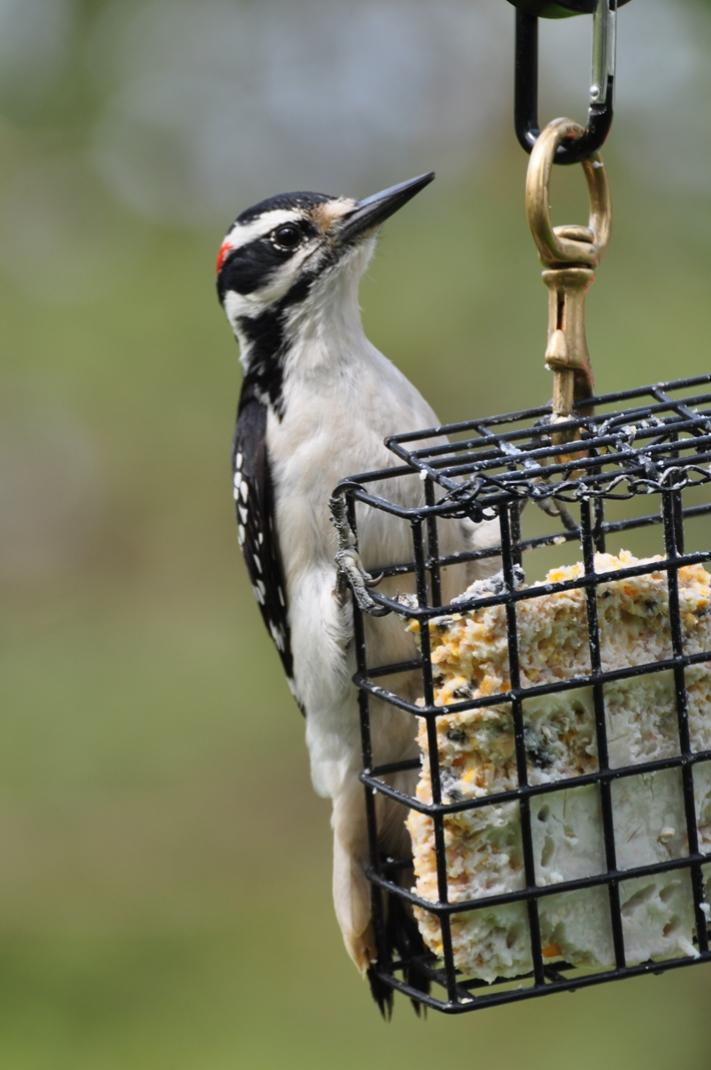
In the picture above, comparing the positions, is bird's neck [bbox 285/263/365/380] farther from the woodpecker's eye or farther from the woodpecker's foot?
the woodpecker's foot

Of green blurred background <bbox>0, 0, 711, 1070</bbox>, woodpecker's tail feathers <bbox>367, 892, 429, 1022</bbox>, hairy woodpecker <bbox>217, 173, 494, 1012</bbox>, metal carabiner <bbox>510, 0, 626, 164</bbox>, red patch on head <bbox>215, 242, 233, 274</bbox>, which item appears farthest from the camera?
green blurred background <bbox>0, 0, 711, 1070</bbox>

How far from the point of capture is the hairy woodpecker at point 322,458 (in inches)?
156

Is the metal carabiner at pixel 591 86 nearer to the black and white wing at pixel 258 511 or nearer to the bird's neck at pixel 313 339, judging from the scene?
the bird's neck at pixel 313 339

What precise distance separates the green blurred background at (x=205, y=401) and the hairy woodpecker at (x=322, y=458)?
192 cm

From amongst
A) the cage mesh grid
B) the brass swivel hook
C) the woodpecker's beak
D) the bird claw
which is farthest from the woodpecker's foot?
the woodpecker's beak

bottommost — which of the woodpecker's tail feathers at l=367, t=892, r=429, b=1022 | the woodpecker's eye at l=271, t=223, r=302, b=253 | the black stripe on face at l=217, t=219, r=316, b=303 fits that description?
the woodpecker's tail feathers at l=367, t=892, r=429, b=1022

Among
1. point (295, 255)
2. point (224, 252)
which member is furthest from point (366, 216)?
point (224, 252)

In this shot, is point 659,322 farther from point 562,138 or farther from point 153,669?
point 562,138

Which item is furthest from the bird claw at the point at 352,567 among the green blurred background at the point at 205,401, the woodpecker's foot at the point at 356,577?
the green blurred background at the point at 205,401

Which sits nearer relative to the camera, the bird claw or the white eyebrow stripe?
the bird claw

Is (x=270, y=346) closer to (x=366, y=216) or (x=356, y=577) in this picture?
(x=366, y=216)

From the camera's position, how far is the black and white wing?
4.16 metres

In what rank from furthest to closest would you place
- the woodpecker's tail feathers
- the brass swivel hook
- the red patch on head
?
the red patch on head, the woodpecker's tail feathers, the brass swivel hook

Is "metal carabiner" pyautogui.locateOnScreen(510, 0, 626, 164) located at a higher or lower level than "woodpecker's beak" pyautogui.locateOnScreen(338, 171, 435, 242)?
higher
